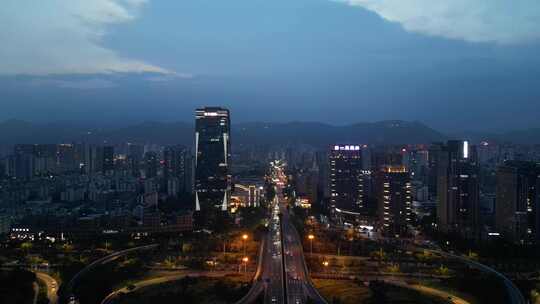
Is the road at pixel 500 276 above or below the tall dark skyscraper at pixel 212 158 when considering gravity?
below

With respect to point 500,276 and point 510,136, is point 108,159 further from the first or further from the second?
point 510,136

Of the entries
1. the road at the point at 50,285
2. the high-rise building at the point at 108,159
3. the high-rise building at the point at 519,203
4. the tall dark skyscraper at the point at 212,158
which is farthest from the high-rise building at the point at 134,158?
the high-rise building at the point at 519,203

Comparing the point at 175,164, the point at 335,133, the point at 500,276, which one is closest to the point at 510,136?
the point at 335,133

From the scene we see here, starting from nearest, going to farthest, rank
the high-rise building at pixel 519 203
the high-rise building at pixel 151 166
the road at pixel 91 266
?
the road at pixel 91 266 < the high-rise building at pixel 519 203 < the high-rise building at pixel 151 166

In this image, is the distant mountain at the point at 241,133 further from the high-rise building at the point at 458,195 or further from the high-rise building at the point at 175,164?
the high-rise building at the point at 458,195

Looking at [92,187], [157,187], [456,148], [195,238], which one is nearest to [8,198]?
[92,187]

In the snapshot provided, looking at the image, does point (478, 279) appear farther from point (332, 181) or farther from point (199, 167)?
point (199, 167)
